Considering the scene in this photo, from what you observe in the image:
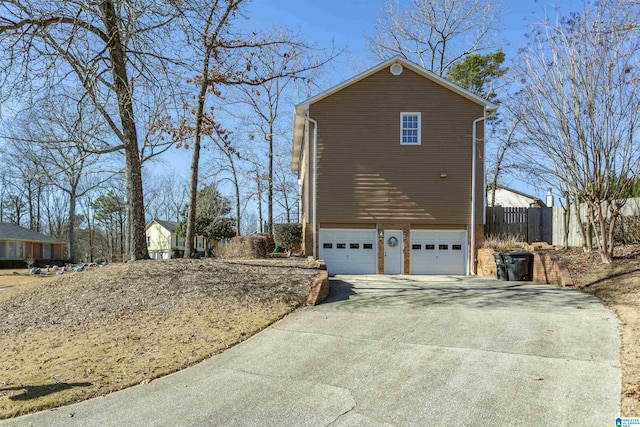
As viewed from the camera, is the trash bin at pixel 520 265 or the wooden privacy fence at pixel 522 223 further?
the wooden privacy fence at pixel 522 223

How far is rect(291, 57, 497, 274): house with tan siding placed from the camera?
17484 mm

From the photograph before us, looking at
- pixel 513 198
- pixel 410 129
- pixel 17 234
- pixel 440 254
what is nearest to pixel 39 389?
pixel 440 254

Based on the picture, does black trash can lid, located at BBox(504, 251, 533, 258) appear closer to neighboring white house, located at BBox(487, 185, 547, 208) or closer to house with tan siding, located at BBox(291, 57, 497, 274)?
house with tan siding, located at BBox(291, 57, 497, 274)

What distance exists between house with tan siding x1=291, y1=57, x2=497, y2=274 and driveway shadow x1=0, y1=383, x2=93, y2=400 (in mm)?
12097

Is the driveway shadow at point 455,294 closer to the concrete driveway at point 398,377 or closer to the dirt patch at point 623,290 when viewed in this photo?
the dirt patch at point 623,290

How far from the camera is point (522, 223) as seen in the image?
18781mm

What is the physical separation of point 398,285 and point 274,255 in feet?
22.7

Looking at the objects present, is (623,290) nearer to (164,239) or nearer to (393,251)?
(393,251)

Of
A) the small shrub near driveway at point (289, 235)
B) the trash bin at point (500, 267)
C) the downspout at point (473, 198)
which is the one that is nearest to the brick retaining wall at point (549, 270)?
the trash bin at point (500, 267)

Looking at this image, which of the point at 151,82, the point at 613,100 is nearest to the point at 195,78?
the point at 151,82

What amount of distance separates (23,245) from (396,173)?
3758cm

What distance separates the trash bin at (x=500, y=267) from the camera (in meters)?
14.8

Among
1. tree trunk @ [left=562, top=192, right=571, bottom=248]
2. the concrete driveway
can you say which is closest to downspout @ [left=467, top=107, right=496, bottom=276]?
tree trunk @ [left=562, top=192, right=571, bottom=248]

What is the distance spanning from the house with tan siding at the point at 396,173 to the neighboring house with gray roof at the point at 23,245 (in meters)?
33.1
